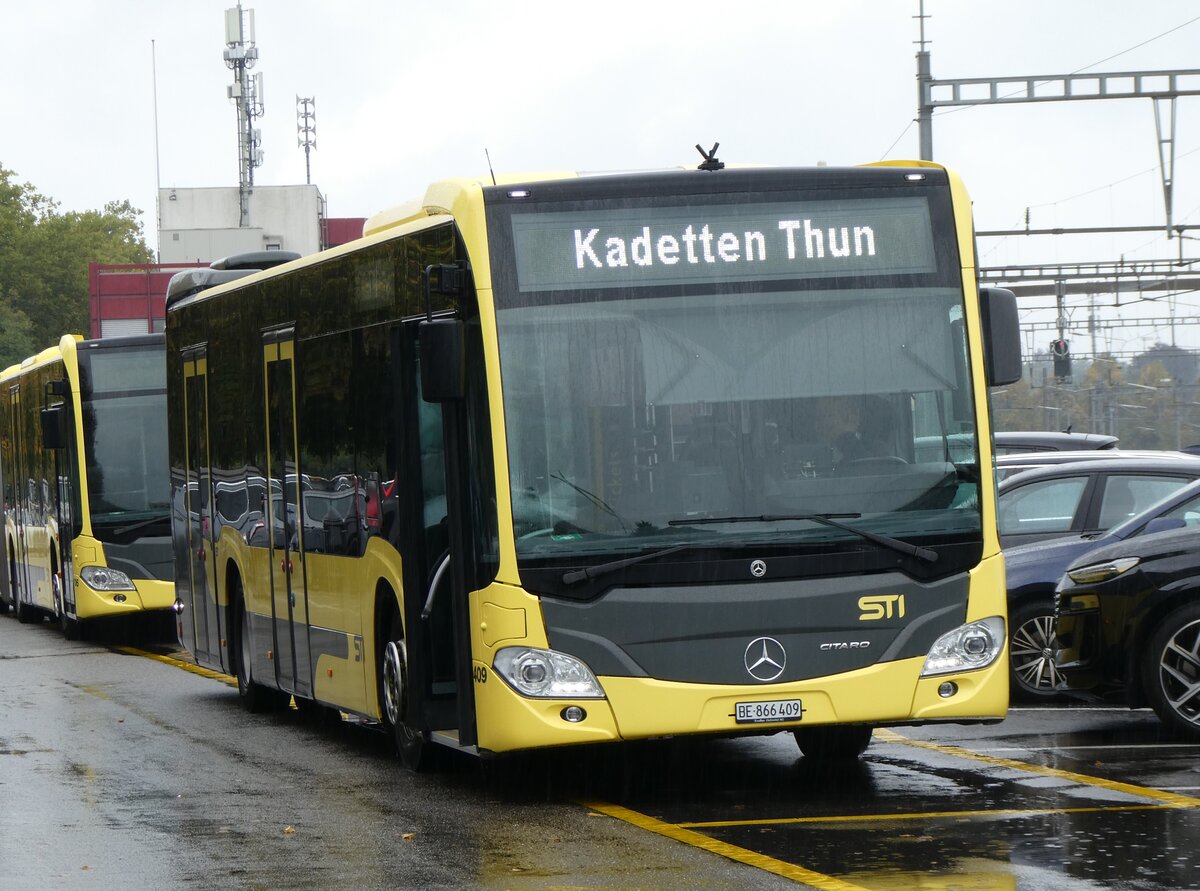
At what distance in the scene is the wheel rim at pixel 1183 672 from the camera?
11609 mm

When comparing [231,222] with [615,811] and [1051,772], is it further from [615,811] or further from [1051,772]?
[615,811]

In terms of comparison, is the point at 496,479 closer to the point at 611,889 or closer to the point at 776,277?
the point at 776,277

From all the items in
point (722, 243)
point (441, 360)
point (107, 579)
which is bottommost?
point (107, 579)

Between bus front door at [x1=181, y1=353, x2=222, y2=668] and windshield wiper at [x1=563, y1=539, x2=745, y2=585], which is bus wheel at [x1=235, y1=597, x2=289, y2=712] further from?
windshield wiper at [x1=563, y1=539, x2=745, y2=585]

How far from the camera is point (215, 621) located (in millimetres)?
16047

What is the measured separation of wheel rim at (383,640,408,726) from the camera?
11.2 meters

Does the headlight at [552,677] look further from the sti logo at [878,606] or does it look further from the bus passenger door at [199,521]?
the bus passenger door at [199,521]

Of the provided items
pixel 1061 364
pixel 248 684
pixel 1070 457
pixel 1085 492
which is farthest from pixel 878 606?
pixel 1061 364

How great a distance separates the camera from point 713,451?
971 cm

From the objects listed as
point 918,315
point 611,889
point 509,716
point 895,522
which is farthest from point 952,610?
point 611,889

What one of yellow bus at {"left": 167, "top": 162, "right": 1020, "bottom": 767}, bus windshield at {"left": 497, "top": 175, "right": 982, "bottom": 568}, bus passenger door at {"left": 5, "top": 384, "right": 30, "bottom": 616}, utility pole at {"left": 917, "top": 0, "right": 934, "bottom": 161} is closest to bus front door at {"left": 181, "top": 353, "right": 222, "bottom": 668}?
yellow bus at {"left": 167, "top": 162, "right": 1020, "bottom": 767}

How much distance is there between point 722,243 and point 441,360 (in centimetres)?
138

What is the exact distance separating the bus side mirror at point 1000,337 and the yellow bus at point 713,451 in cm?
1

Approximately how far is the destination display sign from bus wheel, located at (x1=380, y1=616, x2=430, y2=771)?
7.51 ft
